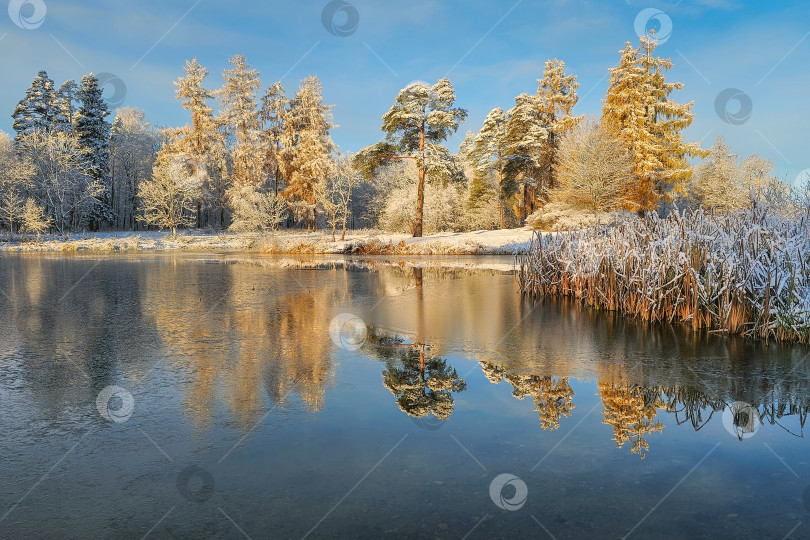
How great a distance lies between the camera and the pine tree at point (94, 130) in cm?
5688

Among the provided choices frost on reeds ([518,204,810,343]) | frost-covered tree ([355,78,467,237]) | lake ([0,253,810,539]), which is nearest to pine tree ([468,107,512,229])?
frost-covered tree ([355,78,467,237])

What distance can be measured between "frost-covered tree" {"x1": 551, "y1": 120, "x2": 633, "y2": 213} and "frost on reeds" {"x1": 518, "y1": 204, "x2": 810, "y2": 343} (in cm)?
2655

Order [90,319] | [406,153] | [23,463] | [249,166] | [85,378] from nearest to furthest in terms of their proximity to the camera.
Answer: [23,463] < [85,378] < [90,319] < [406,153] < [249,166]

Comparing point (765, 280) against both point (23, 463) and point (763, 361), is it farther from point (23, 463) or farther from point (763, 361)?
point (23, 463)

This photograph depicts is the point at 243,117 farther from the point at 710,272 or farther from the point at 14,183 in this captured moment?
A: the point at 710,272

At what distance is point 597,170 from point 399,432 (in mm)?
36069

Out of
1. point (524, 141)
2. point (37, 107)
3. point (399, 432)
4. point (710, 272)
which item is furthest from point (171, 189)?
point (399, 432)

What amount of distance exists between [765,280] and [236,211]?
48.3m

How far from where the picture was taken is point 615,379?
623 centimetres

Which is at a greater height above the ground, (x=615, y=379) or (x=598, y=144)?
(x=598, y=144)

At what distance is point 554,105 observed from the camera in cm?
4709

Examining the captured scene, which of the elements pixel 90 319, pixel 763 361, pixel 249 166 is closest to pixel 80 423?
pixel 90 319

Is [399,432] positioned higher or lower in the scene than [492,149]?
lower

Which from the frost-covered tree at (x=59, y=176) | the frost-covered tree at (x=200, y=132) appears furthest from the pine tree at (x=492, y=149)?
the frost-covered tree at (x=59, y=176)
